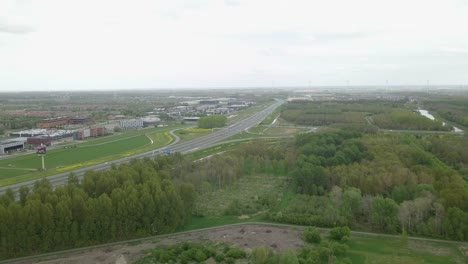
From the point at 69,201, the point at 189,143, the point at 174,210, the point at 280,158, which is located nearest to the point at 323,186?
the point at 280,158

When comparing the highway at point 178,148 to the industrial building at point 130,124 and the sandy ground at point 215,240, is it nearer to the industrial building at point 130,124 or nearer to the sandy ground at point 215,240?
the sandy ground at point 215,240

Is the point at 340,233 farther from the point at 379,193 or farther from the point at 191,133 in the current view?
the point at 191,133

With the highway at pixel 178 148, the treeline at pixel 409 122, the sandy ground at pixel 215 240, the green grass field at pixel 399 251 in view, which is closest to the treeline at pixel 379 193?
the green grass field at pixel 399 251

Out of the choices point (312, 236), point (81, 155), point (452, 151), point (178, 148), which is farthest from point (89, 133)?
point (452, 151)

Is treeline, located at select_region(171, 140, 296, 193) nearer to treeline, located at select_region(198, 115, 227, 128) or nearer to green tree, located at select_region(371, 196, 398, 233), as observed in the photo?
green tree, located at select_region(371, 196, 398, 233)

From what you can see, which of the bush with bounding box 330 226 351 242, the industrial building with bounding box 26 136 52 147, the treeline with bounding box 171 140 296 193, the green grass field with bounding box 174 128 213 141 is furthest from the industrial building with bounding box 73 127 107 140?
the bush with bounding box 330 226 351 242
